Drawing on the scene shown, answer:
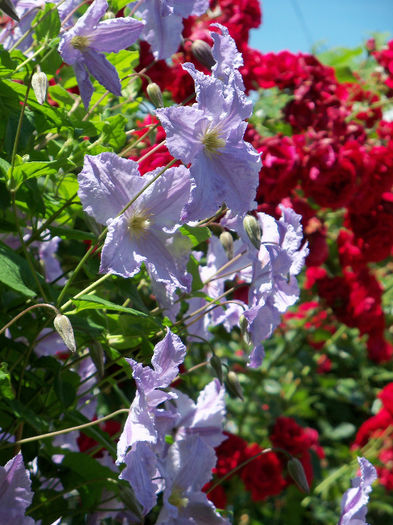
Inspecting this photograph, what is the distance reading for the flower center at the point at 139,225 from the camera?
0.64m

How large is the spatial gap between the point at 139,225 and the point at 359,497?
0.45 meters

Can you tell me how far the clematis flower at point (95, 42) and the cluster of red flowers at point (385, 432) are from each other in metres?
1.44

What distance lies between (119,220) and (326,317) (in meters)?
1.54

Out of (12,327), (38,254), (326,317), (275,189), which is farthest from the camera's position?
(326,317)

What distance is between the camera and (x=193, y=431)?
0.92 meters

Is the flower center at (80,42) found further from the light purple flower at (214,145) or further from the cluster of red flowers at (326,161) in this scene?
the cluster of red flowers at (326,161)

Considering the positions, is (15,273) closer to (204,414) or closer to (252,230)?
(252,230)

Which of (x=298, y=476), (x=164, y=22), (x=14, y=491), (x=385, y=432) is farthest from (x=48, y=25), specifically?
(x=385, y=432)

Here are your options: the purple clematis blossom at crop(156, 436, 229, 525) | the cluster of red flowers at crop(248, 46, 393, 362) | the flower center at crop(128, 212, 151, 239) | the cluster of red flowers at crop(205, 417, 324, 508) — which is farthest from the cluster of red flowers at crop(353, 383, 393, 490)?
the flower center at crop(128, 212, 151, 239)

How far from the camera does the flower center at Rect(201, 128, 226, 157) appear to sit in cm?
61

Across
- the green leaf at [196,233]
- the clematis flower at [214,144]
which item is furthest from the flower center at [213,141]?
the green leaf at [196,233]

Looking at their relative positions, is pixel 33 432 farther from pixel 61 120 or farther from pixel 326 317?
pixel 326 317

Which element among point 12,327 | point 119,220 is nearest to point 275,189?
point 12,327

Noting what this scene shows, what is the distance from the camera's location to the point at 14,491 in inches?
24.9
